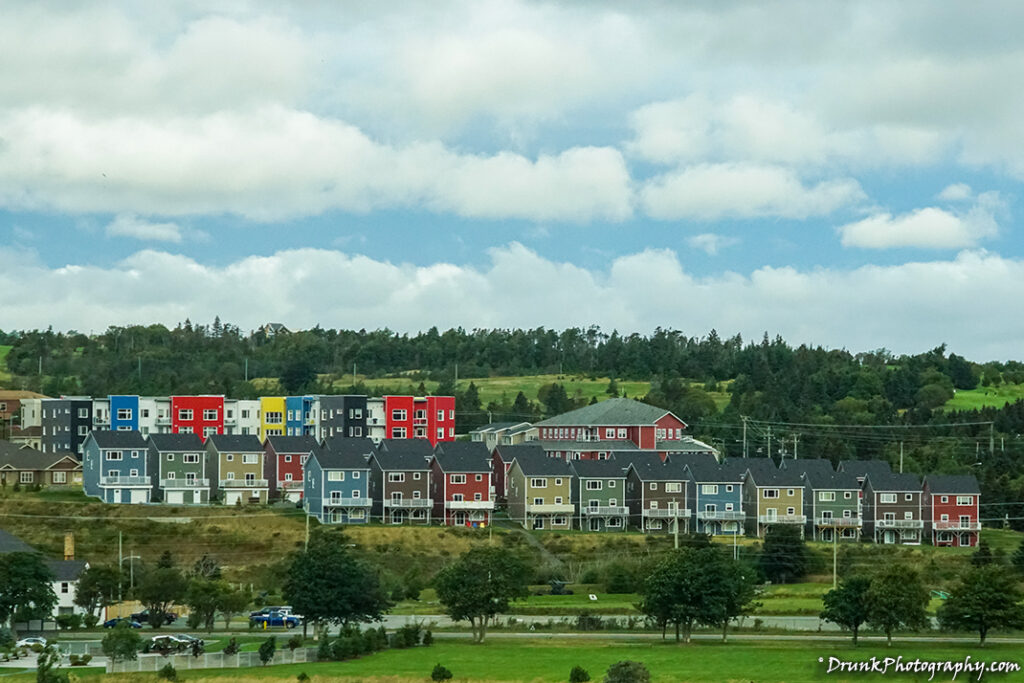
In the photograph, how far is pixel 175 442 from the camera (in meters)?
106

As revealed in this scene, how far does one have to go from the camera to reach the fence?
55594 mm

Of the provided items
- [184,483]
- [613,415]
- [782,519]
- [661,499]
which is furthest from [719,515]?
[184,483]

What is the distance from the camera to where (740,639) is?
62.0 meters

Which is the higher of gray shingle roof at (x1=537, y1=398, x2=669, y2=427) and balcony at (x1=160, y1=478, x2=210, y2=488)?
gray shingle roof at (x1=537, y1=398, x2=669, y2=427)

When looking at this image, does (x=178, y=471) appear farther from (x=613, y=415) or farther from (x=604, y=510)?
(x=613, y=415)

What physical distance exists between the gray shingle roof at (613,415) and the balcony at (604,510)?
15.2 meters

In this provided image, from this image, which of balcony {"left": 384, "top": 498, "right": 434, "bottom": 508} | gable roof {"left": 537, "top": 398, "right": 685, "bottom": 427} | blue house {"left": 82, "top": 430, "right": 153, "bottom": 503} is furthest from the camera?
gable roof {"left": 537, "top": 398, "right": 685, "bottom": 427}

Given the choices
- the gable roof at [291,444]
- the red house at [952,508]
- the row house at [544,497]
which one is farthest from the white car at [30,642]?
the red house at [952,508]

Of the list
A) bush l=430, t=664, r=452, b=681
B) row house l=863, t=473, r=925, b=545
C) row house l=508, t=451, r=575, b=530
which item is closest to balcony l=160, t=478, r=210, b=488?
row house l=508, t=451, r=575, b=530

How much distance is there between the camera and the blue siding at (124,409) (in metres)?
121

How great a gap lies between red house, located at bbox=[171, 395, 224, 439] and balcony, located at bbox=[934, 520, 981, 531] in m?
54.8

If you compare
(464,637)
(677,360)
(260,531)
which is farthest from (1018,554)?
(677,360)

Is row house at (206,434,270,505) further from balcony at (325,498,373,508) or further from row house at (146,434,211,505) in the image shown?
balcony at (325,498,373,508)

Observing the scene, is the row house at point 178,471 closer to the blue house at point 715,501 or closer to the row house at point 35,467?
the row house at point 35,467
